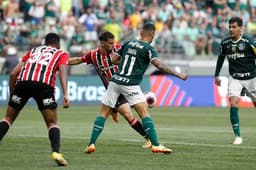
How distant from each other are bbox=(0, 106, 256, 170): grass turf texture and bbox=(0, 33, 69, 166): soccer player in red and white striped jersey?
64cm

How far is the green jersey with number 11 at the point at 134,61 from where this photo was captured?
44.3 feet

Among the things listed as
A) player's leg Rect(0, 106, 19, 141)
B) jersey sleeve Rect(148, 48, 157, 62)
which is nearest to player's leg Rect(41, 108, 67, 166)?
player's leg Rect(0, 106, 19, 141)

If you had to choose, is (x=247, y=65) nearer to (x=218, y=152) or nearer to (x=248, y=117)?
(x=218, y=152)

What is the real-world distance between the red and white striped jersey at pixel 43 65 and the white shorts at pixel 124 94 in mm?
1695

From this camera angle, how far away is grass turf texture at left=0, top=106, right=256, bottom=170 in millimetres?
12070

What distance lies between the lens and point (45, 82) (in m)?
12.1

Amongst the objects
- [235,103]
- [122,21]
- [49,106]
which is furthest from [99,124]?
[122,21]

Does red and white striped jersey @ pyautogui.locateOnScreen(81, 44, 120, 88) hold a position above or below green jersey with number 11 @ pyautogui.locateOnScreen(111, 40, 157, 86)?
below

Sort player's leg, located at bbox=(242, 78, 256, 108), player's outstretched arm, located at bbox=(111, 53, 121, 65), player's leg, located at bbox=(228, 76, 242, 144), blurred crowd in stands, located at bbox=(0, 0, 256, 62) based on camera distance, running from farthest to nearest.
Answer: blurred crowd in stands, located at bbox=(0, 0, 256, 62) < player's leg, located at bbox=(242, 78, 256, 108) < player's leg, located at bbox=(228, 76, 242, 144) < player's outstretched arm, located at bbox=(111, 53, 121, 65)

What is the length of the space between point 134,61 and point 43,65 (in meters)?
1.99

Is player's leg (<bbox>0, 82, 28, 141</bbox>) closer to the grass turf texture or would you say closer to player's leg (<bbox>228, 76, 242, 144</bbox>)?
the grass turf texture

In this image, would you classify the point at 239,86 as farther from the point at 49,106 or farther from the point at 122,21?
the point at 122,21

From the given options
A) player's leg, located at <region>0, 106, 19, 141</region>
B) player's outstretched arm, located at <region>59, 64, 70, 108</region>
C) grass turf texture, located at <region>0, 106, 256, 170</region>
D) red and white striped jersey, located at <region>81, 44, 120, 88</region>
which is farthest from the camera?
red and white striped jersey, located at <region>81, 44, 120, 88</region>

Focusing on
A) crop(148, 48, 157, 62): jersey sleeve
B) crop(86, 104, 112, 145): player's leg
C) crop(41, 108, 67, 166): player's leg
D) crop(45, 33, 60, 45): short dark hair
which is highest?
crop(45, 33, 60, 45): short dark hair
